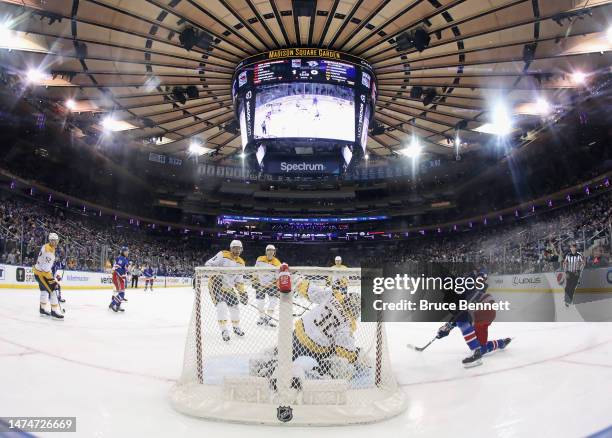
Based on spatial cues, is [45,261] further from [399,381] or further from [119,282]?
[399,381]

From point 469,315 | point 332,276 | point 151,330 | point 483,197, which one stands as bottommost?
point 151,330

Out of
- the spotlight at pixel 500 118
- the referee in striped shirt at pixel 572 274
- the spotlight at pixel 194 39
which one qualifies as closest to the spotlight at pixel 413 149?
the spotlight at pixel 500 118

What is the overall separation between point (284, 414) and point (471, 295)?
303 cm

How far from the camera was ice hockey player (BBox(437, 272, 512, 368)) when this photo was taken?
4586mm

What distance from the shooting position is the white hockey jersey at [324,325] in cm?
336

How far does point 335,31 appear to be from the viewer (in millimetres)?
11445

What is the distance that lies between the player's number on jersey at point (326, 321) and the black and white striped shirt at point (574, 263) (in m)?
11.0

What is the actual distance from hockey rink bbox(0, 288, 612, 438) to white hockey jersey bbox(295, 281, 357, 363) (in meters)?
0.48

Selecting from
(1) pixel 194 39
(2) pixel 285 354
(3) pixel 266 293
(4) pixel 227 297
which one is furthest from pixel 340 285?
(1) pixel 194 39

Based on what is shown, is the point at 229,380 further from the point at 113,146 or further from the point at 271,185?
the point at 271,185

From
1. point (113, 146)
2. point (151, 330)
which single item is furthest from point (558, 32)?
point (113, 146)

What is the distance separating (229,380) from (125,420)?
0.70 meters

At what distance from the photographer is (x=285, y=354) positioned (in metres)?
2.93

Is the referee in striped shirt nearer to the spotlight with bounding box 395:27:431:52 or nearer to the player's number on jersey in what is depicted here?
the spotlight with bounding box 395:27:431:52
